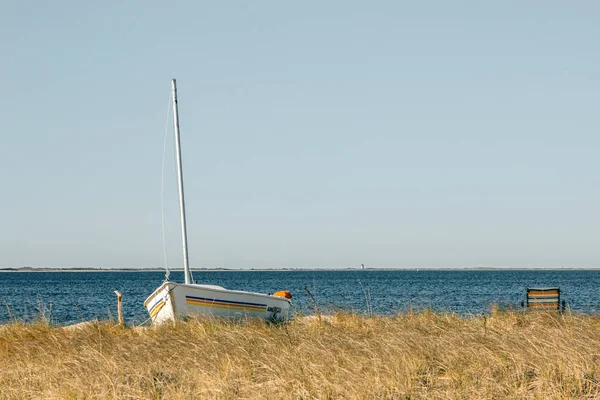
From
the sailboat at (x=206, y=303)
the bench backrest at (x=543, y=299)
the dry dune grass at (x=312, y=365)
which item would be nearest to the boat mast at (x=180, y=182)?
the sailboat at (x=206, y=303)

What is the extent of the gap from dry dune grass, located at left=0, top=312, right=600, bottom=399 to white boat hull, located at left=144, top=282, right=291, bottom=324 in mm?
4704

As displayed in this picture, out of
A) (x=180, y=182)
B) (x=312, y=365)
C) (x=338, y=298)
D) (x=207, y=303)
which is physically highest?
(x=180, y=182)

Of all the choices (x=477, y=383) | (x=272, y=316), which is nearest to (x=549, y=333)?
(x=477, y=383)

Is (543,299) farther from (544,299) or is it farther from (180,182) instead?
(180,182)

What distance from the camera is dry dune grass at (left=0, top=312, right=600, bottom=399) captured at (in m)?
9.25

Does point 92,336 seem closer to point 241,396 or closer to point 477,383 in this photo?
point 241,396

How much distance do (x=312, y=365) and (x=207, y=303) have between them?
10.2 m

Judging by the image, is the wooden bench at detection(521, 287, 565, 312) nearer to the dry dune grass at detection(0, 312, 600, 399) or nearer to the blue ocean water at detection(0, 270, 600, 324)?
Result: the blue ocean water at detection(0, 270, 600, 324)

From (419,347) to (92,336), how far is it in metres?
6.86

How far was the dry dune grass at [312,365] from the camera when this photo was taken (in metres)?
9.25

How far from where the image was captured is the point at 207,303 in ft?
65.5

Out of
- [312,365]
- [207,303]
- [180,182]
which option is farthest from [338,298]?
[312,365]

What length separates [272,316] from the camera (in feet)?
70.0

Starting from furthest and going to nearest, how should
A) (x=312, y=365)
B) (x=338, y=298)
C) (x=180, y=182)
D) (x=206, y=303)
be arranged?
(x=338, y=298), (x=180, y=182), (x=206, y=303), (x=312, y=365)
